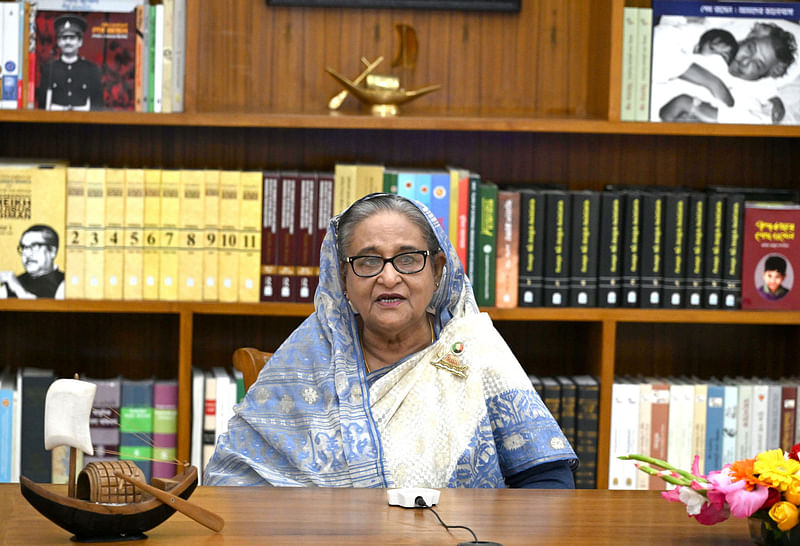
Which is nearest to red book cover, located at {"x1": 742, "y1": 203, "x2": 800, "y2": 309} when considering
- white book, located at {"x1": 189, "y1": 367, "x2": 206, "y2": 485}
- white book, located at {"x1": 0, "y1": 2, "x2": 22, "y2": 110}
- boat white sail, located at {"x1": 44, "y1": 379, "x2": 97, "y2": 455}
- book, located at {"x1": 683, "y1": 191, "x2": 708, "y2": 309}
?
book, located at {"x1": 683, "y1": 191, "x2": 708, "y2": 309}

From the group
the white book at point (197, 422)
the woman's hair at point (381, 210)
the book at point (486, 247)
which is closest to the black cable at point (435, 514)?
the woman's hair at point (381, 210)

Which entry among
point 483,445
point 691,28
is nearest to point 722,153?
point 691,28

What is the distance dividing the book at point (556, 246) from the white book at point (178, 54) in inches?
41.2

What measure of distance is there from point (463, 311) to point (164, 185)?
1.07 meters

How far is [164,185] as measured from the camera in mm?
3107

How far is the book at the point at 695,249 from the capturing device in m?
3.19

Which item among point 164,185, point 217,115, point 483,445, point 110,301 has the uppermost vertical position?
point 217,115

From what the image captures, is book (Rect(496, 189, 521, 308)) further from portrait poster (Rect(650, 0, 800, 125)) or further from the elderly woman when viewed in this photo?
the elderly woman

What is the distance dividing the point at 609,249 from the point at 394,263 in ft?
3.35

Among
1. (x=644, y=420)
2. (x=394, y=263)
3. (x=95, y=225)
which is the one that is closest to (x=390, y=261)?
(x=394, y=263)

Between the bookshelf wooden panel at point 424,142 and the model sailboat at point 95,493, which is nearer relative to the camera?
the model sailboat at point 95,493

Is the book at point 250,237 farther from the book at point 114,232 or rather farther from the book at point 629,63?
the book at point 629,63

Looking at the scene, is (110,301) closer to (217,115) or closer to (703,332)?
(217,115)

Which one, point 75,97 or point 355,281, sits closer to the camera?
point 355,281
